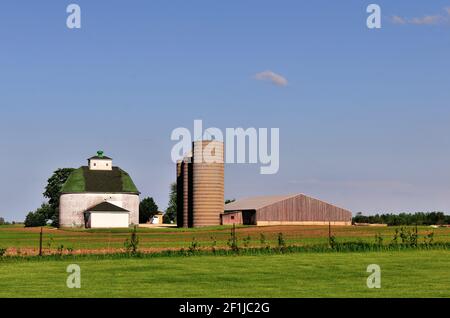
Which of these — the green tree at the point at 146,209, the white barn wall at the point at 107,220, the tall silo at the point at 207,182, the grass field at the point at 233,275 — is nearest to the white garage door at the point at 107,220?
the white barn wall at the point at 107,220

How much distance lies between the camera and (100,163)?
389 ft

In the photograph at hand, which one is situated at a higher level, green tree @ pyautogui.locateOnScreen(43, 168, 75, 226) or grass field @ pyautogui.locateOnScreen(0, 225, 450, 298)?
green tree @ pyautogui.locateOnScreen(43, 168, 75, 226)

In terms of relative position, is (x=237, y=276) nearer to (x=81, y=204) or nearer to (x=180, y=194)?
(x=81, y=204)

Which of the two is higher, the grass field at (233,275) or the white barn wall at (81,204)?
the white barn wall at (81,204)

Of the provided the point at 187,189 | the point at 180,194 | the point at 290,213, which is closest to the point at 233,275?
the point at 290,213

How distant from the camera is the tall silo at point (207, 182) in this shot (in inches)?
4038

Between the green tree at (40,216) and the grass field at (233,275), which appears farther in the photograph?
the green tree at (40,216)

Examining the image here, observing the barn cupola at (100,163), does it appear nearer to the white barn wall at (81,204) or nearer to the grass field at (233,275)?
the white barn wall at (81,204)

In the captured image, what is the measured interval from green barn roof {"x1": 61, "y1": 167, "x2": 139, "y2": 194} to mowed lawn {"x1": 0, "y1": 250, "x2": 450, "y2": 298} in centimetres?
7880

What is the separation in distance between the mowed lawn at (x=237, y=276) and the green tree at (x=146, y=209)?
116968 mm

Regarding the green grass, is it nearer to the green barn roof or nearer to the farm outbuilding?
the farm outbuilding

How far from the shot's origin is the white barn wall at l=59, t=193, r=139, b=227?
110 m

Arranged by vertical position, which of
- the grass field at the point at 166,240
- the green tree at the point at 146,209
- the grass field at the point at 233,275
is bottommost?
the grass field at the point at 233,275

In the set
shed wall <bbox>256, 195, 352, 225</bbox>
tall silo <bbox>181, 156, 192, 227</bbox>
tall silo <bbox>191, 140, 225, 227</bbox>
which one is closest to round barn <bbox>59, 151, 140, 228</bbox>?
tall silo <bbox>181, 156, 192, 227</bbox>
